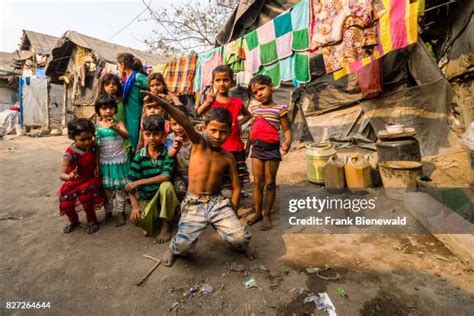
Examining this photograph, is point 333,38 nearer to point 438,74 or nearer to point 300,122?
point 438,74

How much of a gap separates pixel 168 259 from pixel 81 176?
136cm

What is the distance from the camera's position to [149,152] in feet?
8.59

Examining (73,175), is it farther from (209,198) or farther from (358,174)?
(358,174)

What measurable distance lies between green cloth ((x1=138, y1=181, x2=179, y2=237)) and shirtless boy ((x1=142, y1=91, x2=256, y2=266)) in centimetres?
31

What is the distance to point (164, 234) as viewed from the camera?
2.53 meters

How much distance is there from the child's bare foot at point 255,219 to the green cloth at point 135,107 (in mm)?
1683

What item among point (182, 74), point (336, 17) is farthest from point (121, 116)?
point (182, 74)

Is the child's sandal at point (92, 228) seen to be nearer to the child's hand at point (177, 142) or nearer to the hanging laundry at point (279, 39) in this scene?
the child's hand at point (177, 142)

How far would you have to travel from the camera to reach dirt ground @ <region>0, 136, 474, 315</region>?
1.67 metres

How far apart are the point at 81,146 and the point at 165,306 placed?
1.80 m

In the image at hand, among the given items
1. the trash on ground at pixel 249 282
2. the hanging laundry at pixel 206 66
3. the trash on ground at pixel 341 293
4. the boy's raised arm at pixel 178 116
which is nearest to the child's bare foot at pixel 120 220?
the boy's raised arm at pixel 178 116

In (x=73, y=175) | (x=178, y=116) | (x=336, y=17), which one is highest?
(x=336, y=17)

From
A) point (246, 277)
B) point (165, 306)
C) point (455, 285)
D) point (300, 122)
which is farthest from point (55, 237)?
point (300, 122)

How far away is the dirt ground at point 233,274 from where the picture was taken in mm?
1665
